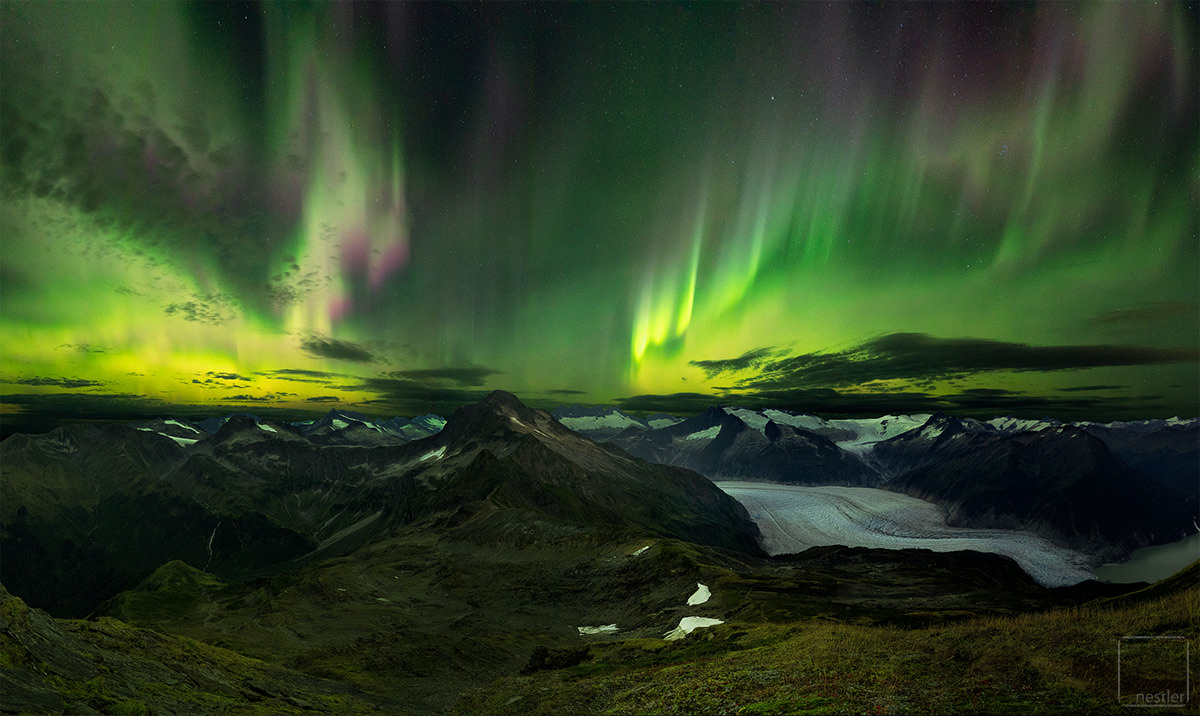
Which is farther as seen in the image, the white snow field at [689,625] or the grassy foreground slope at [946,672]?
the white snow field at [689,625]

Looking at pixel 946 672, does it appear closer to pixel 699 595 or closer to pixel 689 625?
pixel 689 625

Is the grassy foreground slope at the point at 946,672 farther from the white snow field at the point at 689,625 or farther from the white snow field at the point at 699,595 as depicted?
the white snow field at the point at 699,595

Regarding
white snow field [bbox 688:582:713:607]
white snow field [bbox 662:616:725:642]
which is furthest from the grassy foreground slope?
white snow field [bbox 688:582:713:607]

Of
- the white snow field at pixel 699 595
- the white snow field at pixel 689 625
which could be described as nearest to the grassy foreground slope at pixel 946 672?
the white snow field at pixel 689 625


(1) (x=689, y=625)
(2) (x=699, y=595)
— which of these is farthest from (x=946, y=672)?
(2) (x=699, y=595)

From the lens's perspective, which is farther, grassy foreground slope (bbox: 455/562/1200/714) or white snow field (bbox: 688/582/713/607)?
white snow field (bbox: 688/582/713/607)

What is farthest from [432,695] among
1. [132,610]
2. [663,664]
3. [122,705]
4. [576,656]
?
[132,610]

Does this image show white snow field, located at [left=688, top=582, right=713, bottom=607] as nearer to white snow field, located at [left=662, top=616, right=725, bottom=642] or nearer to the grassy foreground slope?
white snow field, located at [left=662, top=616, right=725, bottom=642]

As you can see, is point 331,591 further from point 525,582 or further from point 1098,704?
point 1098,704

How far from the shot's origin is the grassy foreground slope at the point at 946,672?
2264 cm

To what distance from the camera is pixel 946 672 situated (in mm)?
27781

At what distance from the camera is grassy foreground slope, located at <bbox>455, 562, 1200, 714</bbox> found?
22641 millimetres

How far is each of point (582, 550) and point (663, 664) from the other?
116452mm

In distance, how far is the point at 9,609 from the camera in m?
37.3
